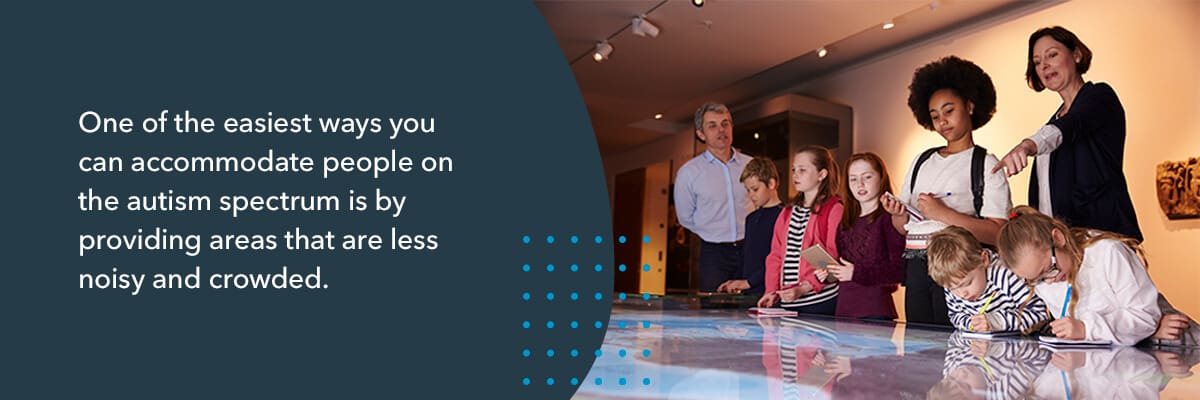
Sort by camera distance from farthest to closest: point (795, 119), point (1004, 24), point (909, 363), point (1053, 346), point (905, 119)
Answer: point (795, 119), point (905, 119), point (1004, 24), point (1053, 346), point (909, 363)

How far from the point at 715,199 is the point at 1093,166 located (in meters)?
1.67

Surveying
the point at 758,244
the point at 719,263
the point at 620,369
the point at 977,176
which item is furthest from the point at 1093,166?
the point at 620,369

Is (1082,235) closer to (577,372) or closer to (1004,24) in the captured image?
(577,372)

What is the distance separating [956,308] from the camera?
83.6 inches

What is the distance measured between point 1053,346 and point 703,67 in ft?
13.0

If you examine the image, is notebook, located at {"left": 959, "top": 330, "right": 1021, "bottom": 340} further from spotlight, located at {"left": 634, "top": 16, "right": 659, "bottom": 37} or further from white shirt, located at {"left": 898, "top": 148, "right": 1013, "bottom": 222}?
spotlight, located at {"left": 634, "top": 16, "right": 659, "bottom": 37}

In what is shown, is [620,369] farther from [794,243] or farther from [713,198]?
[713,198]

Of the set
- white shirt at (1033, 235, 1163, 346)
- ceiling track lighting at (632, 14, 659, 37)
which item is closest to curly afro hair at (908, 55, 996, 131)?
white shirt at (1033, 235, 1163, 346)

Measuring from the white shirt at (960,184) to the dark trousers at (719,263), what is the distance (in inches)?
41.9

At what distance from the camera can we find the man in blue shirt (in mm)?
3787

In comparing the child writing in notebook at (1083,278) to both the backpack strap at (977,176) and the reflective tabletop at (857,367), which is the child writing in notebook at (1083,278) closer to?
the reflective tabletop at (857,367)

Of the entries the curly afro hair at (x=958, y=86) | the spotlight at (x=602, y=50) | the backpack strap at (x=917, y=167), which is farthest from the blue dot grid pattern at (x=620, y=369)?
the spotlight at (x=602, y=50)

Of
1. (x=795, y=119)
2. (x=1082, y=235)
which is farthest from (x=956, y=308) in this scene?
(x=795, y=119)

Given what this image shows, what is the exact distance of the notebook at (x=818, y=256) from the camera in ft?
8.72
